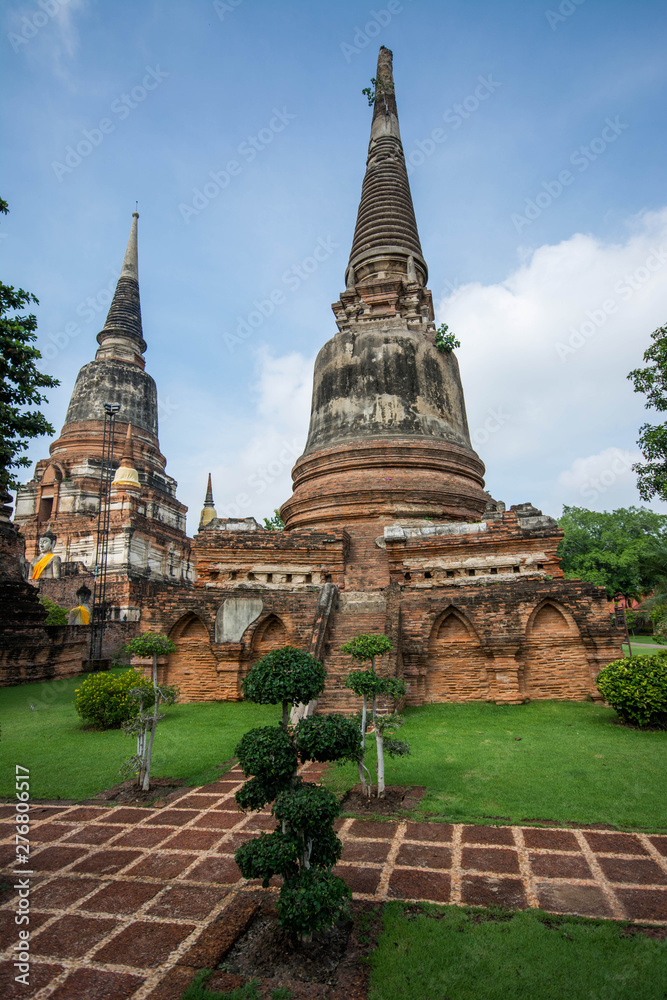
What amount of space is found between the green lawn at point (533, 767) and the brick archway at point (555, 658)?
596mm

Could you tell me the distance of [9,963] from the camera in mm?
3303

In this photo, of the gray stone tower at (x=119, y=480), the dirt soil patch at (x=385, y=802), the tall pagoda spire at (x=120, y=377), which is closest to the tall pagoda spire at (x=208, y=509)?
the gray stone tower at (x=119, y=480)

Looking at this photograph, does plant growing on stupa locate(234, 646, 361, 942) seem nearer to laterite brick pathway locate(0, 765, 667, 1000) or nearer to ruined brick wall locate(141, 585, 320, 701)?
laterite brick pathway locate(0, 765, 667, 1000)

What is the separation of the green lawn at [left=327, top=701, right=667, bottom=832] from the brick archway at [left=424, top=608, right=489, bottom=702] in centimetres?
74

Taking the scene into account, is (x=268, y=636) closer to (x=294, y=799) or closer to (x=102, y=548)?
(x=294, y=799)

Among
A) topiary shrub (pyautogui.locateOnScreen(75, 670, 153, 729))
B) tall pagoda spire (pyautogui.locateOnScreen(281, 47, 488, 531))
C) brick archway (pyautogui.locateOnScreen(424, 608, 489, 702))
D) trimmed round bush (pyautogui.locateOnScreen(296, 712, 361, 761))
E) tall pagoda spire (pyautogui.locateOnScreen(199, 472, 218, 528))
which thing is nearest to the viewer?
trimmed round bush (pyautogui.locateOnScreen(296, 712, 361, 761))

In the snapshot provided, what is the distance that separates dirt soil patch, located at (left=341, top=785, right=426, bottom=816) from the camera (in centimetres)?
548

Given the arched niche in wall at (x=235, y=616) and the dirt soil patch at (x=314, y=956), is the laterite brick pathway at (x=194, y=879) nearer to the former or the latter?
the dirt soil patch at (x=314, y=956)

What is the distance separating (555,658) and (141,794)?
6819 millimetres

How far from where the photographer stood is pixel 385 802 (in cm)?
563

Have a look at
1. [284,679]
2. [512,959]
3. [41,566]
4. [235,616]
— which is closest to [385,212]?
[235,616]

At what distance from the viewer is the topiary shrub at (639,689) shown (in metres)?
7.75

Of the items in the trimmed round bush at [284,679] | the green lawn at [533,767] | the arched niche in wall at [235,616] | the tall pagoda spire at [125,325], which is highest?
the tall pagoda spire at [125,325]

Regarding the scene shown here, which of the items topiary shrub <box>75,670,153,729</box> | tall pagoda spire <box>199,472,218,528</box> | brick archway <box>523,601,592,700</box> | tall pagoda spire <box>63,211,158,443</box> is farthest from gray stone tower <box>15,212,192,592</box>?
brick archway <box>523,601,592,700</box>
